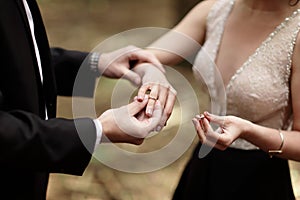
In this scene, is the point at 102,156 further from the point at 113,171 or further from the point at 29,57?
the point at 29,57

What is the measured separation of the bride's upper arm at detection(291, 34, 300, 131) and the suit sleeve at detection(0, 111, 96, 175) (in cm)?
57

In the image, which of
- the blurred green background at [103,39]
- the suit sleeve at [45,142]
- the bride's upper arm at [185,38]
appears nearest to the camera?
the suit sleeve at [45,142]

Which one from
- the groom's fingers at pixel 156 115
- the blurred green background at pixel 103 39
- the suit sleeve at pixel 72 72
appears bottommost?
the blurred green background at pixel 103 39

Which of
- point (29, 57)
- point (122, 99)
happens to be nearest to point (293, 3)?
Result: point (122, 99)

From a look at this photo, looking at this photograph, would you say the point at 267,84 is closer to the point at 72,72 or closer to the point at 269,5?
the point at 269,5

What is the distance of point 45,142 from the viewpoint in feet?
3.80

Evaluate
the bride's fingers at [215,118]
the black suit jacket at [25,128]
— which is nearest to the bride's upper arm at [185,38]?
the bride's fingers at [215,118]

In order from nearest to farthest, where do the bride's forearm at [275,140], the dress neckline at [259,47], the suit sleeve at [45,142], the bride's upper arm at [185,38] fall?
the suit sleeve at [45,142] → the bride's forearm at [275,140] → the dress neckline at [259,47] → the bride's upper arm at [185,38]

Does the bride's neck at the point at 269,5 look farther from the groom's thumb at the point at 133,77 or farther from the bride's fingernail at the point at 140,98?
the bride's fingernail at the point at 140,98

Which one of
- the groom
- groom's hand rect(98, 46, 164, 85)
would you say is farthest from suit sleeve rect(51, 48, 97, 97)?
the groom

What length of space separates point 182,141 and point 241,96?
33 centimetres

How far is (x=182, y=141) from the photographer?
1849 mm

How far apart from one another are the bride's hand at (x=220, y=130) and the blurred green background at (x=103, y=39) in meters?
0.41

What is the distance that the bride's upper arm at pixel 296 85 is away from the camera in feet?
4.89
